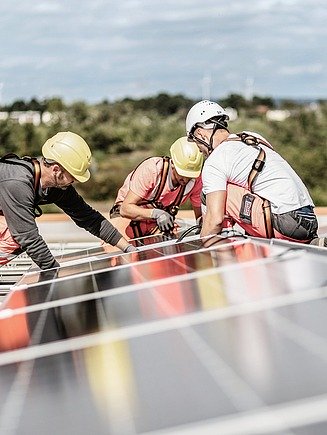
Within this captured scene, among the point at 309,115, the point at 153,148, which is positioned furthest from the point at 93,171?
the point at 309,115

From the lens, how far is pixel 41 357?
2.44m

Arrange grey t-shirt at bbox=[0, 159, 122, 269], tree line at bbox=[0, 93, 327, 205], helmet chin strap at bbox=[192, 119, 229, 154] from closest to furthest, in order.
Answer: grey t-shirt at bbox=[0, 159, 122, 269], helmet chin strap at bbox=[192, 119, 229, 154], tree line at bbox=[0, 93, 327, 205]

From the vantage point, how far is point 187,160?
657 cm

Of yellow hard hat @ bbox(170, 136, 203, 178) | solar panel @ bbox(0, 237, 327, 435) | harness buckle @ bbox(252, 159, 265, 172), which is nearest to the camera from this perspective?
solar panel @ bbox(0, 237, 327, 435)

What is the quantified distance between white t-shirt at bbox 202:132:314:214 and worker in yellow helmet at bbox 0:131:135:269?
913 millimetres

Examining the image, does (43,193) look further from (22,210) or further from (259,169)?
(259,169)

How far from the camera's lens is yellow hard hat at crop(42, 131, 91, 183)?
17.5ft

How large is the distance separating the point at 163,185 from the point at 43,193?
1564 mm

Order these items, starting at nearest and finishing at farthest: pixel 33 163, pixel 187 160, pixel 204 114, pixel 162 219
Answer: pixel 33 163 < pixel 204 114 < pixel 187 160 < pixel 162 219

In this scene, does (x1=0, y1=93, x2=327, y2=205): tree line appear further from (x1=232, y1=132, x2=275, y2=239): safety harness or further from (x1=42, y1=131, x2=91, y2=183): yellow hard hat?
(x1=42, y1=131, x2=91, y2=183): yellow hard hat

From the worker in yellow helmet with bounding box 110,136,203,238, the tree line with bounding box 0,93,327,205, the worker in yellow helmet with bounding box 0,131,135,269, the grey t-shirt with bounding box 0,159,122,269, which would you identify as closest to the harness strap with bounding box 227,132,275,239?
the worker in yellow helmet with bounding box 0,131,135,269

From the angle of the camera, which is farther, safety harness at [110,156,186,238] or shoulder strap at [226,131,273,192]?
safety harness at [110,156,186,238]

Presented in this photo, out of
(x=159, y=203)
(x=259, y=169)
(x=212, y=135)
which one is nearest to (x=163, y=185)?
(x=159, y=203)

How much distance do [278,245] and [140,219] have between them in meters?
3.04
